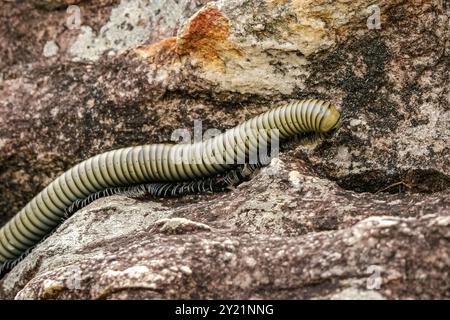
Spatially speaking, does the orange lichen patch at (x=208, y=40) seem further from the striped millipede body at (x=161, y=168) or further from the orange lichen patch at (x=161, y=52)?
the striped millipede body at (x=161, y=168)

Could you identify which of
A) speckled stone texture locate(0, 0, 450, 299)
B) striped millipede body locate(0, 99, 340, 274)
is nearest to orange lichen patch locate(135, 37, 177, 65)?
speckled stone texture locate(0, 0, 450, 299)

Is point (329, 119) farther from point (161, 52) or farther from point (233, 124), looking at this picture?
point (161, 52)

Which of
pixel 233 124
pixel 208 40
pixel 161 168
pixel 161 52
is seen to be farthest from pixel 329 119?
pixel 161 52

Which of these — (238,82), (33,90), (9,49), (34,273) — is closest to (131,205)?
(34,273)

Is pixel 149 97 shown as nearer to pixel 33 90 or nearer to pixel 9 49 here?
pixel 33 90

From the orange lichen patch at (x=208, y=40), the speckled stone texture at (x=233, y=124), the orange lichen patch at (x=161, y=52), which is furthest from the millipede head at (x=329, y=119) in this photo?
the orange lichen patch at (x=161, y=52)
